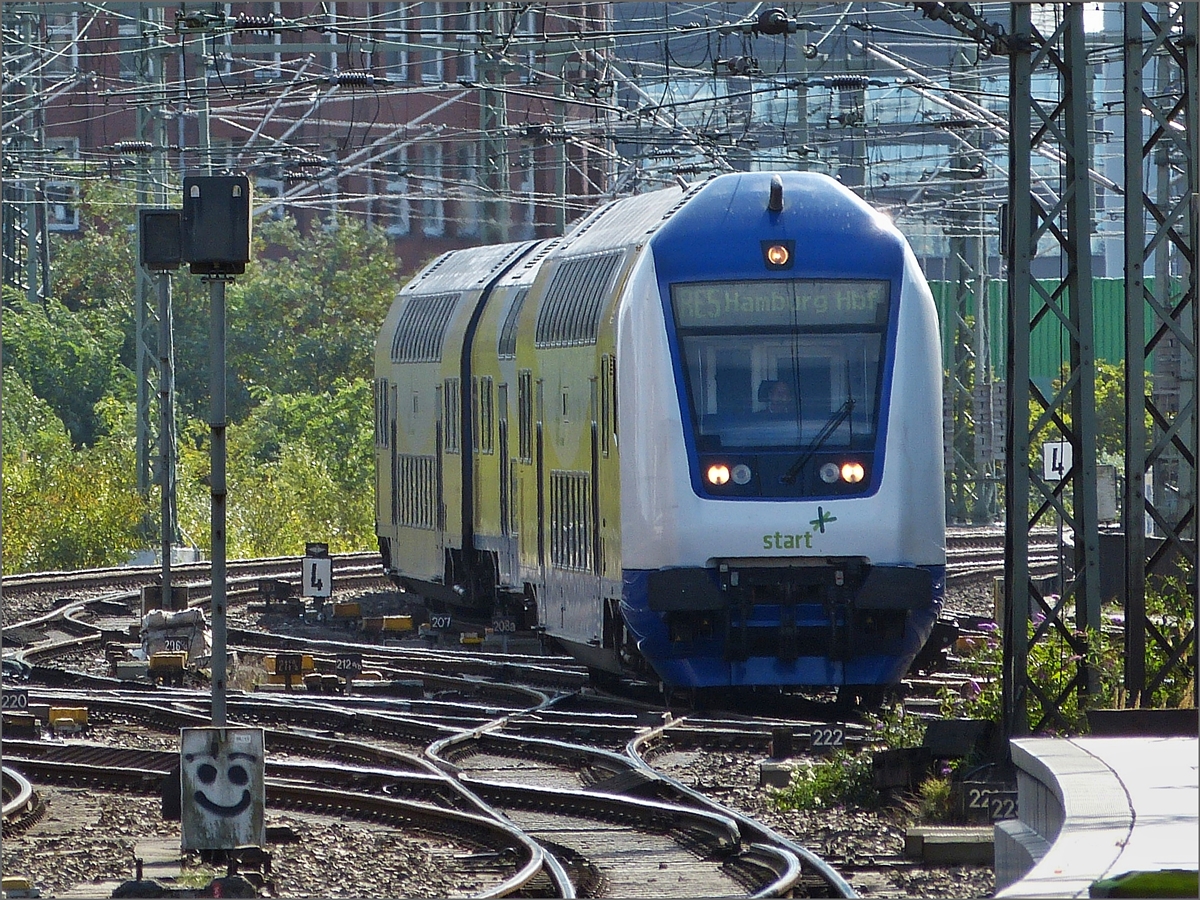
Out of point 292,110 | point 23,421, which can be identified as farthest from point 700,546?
point 292,110

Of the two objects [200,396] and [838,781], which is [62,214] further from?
[838,781]

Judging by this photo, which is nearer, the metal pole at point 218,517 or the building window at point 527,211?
the metal pole at point 218,517

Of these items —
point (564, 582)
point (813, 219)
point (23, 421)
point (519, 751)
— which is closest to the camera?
point (519, 751)

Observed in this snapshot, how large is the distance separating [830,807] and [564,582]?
587cm

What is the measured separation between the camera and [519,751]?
14.3m

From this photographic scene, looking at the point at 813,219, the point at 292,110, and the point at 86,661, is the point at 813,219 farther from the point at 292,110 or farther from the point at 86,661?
the point at 292,110

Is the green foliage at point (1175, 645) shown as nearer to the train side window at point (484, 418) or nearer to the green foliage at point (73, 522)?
the train side window at point (484, 418)

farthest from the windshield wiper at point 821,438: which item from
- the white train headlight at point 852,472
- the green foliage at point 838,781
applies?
the green foliage at point 838,781

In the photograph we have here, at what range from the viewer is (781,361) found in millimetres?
14758

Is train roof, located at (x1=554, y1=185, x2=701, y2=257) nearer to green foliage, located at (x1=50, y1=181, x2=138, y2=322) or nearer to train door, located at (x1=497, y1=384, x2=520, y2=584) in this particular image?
train door, located at (x1=497, y1=384, x2=520, y2=584)

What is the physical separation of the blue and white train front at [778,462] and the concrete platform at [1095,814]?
491 cm

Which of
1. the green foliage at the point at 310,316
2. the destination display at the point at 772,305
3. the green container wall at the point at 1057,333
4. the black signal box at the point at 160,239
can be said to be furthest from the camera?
the green container wall at the point at 1057,333

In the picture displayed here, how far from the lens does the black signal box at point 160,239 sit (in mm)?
10266

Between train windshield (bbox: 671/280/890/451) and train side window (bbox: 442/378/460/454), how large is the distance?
7376mm
